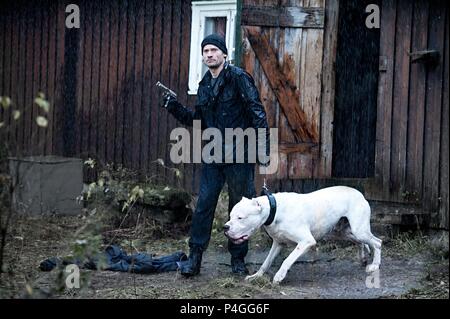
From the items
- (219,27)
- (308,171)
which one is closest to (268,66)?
(308,171)

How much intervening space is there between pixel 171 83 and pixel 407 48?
3598 millimetres

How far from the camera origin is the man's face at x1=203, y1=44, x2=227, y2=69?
690cm

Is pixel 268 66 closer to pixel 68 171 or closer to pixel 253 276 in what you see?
pixel 253 276

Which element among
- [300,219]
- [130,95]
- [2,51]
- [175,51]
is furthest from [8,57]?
[300,219]

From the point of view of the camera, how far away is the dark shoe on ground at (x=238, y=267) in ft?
23.4

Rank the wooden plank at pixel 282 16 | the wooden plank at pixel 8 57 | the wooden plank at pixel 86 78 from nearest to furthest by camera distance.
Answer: the wooden plank at pixel 282 16
the wooden plank at pixel 86 78
the wooden plank at pixel 8 57

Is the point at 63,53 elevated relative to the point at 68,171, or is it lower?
elevated

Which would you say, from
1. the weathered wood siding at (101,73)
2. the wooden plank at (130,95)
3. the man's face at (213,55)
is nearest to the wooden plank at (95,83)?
the weathered wood siding at (101,73)

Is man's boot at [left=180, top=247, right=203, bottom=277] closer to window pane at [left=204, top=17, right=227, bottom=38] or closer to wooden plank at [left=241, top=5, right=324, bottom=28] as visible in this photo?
wooden plank at [left=241, top=5, right=324, bottom=28]

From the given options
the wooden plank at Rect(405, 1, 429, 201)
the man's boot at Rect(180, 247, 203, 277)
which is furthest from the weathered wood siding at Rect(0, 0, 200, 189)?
the wooden plank at Rect(405, 1, 429, 201)

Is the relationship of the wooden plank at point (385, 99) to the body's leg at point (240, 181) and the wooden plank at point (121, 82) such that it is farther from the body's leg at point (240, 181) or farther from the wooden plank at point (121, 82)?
the wooden plank at point (121, 82)

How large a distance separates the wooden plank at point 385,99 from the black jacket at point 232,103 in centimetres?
202

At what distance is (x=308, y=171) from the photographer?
8.63 meters

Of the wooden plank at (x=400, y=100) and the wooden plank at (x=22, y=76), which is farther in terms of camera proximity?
the wooden plank at (x=22, y=76)
